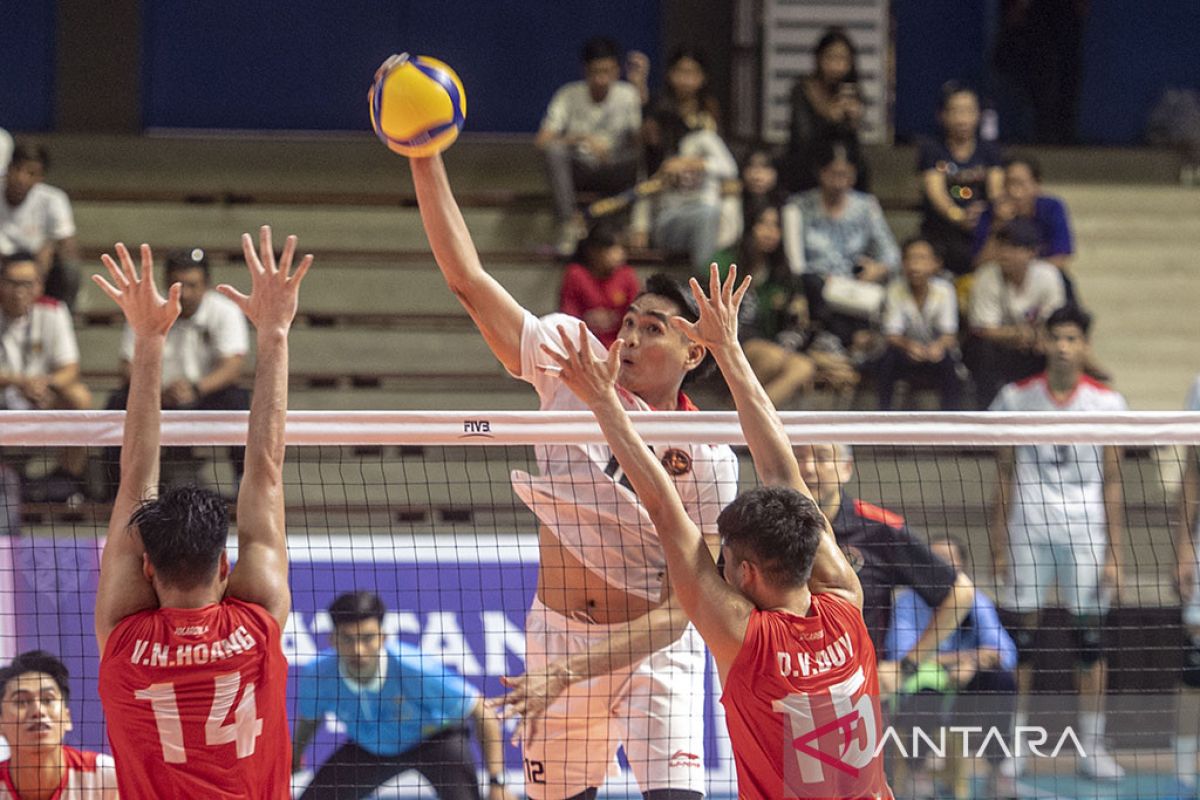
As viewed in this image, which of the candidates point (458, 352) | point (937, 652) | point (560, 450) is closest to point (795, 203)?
point (458, 352)

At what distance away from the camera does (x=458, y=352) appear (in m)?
12.7

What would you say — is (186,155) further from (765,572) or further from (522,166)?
(765,572)

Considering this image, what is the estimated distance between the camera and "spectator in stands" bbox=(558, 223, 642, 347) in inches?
433

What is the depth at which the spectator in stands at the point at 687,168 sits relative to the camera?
12.3m

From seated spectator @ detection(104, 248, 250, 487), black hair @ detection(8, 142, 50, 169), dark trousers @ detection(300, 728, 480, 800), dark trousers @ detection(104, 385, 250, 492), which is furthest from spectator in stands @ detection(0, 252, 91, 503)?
dark trousers @ detection(300, 728, 480, 800)

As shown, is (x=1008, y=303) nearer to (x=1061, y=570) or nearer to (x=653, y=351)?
(x=1061, y=570)

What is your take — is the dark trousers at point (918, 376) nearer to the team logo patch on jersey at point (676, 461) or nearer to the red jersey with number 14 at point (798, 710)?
the team logo patch on jersey at point (676, 461)

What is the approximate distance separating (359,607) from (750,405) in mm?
2878

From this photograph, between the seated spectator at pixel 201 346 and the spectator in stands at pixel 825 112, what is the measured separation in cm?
450

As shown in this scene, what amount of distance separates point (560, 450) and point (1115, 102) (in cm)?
1348

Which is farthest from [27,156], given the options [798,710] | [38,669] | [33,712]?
[798,710]

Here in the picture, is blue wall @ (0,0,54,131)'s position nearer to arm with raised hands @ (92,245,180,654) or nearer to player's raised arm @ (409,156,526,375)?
player's raised arm @ (409,156,526,375)

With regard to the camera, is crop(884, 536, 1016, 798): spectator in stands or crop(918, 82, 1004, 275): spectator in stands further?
crop(918, 82, 1004, 275): spectator in stands

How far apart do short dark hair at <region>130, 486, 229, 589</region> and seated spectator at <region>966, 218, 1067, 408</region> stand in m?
7.37
